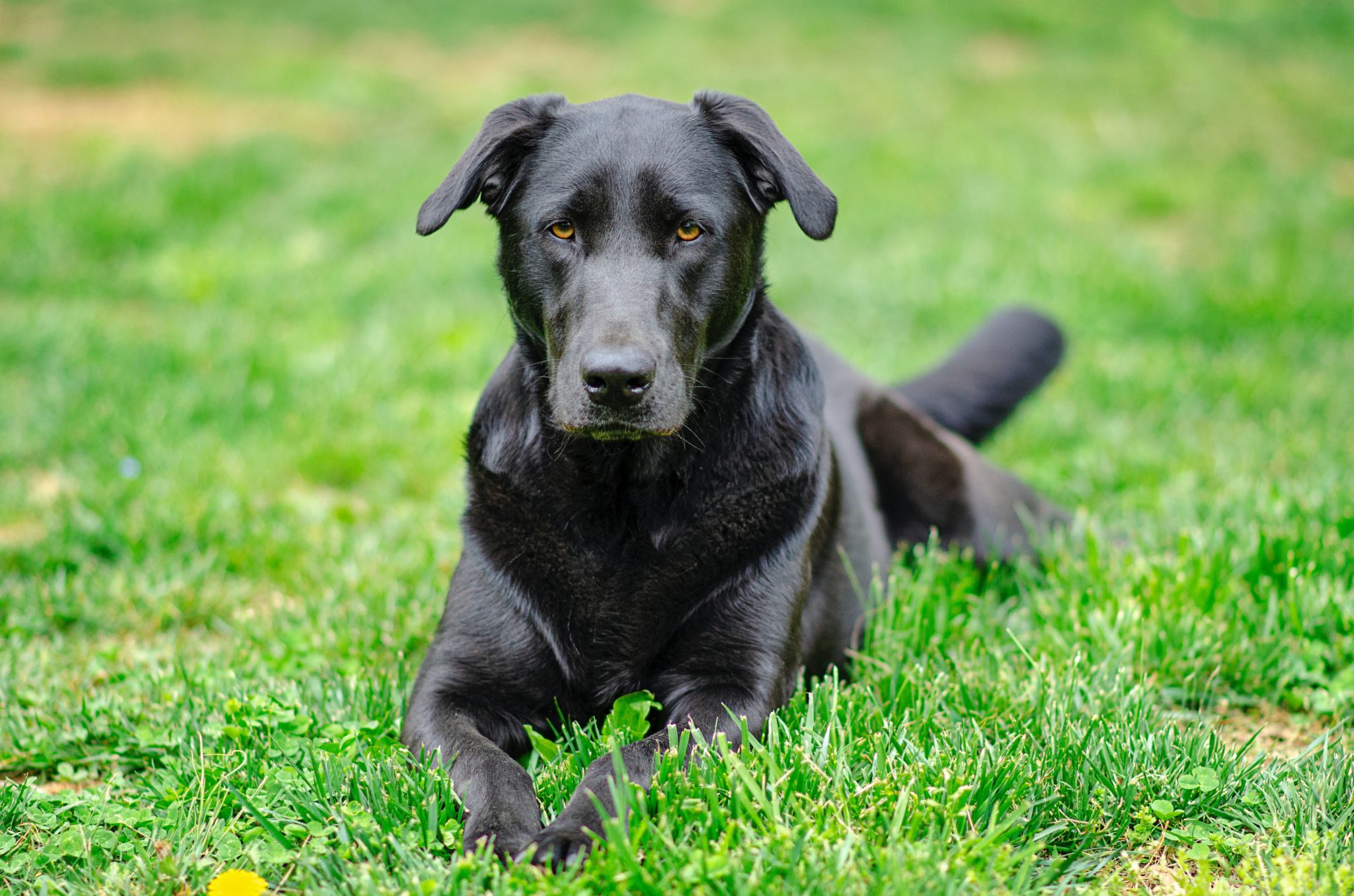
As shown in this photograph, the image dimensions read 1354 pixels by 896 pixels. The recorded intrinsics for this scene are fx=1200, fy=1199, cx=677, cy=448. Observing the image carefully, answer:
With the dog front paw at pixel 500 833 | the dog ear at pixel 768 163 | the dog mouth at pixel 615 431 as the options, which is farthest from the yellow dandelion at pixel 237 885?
the dog ear at pixel 768 163

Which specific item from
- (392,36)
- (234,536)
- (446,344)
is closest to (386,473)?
(234,536)

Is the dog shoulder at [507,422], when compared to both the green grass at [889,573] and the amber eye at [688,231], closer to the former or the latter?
the amber eye at [688,231]

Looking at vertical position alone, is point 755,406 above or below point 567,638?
above

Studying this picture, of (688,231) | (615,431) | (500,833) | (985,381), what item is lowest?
(500,833)

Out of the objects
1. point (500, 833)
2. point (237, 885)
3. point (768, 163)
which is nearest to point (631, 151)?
point (768, 163)

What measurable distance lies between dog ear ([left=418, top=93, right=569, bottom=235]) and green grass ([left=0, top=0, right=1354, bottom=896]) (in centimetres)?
116

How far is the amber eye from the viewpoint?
265 cm

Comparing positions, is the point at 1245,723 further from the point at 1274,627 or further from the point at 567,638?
the point at 567,638

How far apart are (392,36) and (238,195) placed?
6891 mm

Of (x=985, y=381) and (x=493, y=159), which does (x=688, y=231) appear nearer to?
(x=493, y=159)

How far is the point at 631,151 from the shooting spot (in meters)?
2.66

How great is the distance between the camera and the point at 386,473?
4.62 meters

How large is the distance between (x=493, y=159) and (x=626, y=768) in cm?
139

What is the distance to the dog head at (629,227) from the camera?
2465mm
